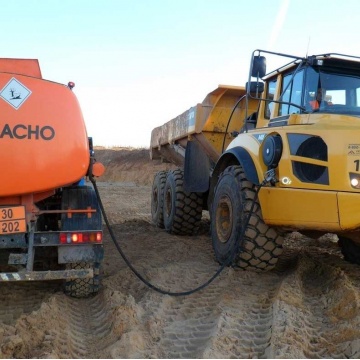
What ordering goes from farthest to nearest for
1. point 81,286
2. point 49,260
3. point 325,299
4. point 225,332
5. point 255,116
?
point 255,116 → point 49,260 → point 81,286 → point 325,299 → point 225,332

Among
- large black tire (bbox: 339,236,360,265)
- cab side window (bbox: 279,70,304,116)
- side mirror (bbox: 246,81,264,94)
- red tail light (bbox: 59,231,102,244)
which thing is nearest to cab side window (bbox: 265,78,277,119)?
cab side window (bbox: 279,70,304,116)

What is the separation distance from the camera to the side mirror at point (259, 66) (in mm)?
4812

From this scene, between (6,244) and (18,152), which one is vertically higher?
(18,152)

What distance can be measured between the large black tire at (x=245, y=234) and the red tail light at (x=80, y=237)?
1.28 metres

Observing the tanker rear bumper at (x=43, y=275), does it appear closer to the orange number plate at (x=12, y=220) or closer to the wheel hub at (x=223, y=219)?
the orange number plate at (x=12, y=220)

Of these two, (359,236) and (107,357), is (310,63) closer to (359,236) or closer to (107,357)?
(359,236)

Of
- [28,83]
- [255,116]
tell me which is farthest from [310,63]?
[28,83]

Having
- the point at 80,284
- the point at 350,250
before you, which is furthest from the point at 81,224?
the point at 350,250

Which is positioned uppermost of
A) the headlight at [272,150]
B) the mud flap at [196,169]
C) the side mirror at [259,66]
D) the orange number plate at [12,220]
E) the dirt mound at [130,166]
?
the side mirror at [259,66]

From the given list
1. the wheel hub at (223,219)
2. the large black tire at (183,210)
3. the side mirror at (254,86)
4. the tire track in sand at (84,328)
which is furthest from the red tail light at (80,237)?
the large black tire at (183,210)

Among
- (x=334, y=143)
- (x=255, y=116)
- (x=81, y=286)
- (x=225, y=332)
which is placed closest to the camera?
Answer: (x=225, y=332)

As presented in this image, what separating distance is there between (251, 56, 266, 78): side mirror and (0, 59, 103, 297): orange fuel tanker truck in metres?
1.83

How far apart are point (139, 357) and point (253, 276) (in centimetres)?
202

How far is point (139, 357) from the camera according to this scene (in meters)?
3.18
